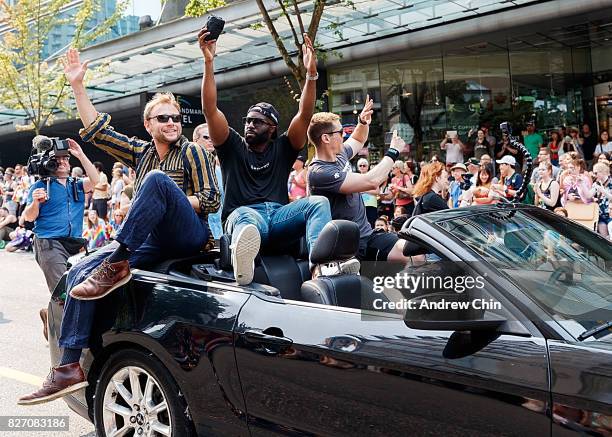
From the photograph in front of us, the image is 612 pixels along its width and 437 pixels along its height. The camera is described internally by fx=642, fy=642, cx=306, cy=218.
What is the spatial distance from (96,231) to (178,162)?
1013cm

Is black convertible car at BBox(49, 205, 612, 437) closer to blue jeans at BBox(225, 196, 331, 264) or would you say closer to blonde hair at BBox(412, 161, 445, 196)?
blue jeans at BBox(225, 196, 331, 264)

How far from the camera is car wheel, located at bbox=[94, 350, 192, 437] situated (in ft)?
10.5

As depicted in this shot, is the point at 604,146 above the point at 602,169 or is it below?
above

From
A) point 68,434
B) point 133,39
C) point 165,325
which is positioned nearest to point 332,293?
point 165,325

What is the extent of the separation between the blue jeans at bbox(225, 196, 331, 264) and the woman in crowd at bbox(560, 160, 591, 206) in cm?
654

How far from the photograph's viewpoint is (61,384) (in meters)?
3.55

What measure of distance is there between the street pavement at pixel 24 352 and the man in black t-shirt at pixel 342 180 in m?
2.25

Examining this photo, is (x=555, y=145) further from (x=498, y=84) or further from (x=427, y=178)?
(x=427, y=178)

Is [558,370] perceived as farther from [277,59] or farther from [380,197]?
[277,59]

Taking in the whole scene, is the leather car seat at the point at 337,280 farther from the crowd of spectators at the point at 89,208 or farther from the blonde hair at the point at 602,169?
the blonde hair at the point at 602,169

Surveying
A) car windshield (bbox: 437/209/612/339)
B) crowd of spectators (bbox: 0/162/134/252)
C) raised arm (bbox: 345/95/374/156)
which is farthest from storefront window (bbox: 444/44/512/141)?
car windshield (bbox: 437/209/612/339)

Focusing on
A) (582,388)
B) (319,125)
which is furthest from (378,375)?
(319,125)

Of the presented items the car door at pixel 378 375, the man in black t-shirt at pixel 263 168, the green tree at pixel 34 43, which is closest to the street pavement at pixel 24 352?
the man in black t-shirt at pixel 263 168

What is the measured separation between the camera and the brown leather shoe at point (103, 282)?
136 inches
